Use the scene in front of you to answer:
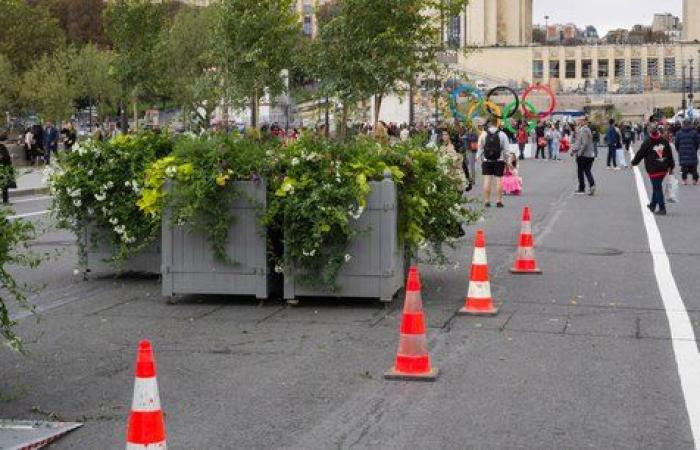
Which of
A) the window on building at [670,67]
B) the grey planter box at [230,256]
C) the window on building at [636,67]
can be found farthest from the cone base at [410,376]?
the window on building at [636,67]

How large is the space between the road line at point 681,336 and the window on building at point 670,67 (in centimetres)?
15570

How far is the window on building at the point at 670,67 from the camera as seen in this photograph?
166 meters

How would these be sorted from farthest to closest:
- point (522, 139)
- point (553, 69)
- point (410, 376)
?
1. point (553, 69)
2. point (522, 139)
3. point (410, 376)

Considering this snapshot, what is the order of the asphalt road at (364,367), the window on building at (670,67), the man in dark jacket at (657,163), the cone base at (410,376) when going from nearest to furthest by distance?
the asphalt road at (364,367) < the cone base at (410,376) < the man in dark jacket at (657,163) < the window on building at (670,67)

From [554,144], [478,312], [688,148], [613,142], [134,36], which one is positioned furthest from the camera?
[554,144]

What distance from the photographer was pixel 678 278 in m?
13.7

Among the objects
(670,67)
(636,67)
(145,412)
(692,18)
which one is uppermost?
(692,18)

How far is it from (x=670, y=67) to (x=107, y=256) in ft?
536

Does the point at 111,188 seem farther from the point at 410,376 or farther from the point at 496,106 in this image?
the point at 496,106

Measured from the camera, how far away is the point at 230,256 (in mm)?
11281

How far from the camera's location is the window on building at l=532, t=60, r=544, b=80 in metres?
166

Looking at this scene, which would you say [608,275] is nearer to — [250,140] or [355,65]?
[250,140]

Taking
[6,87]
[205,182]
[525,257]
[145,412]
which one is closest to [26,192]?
[525,257]

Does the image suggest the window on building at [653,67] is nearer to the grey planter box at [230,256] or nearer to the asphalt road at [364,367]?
the asphalt road at [364,367]
